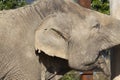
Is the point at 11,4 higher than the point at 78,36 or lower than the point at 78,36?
lower

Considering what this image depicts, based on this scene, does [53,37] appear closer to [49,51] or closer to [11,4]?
[49,51]

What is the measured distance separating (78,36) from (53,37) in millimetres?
237

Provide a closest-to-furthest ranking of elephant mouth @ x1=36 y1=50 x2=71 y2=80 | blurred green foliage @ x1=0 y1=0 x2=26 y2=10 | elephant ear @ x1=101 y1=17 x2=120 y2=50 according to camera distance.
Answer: elephant mouth @ x1=36 y1=50 x2=71 y2=80 → elephant ear @ x1=101 y1=17 x2=120 y2=50 → blurred green foliage @ x1=0 y1=0 x2=26 y2=10

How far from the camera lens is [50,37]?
13.7ft

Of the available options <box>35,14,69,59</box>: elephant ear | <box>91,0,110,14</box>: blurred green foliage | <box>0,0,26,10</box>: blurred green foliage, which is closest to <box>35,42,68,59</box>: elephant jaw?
<box>35,14,69,59</box>: elephant ear

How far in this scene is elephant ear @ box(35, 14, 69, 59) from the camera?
13.6 feet

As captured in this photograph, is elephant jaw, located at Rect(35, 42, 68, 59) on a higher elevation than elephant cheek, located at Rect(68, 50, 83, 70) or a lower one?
higher

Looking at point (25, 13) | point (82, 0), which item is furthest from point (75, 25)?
point (82, 0)

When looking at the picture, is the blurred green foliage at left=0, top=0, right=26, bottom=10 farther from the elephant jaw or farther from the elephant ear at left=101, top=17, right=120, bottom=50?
the elephant jaw

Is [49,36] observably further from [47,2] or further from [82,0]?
[82,0]

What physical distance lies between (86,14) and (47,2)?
33 cm

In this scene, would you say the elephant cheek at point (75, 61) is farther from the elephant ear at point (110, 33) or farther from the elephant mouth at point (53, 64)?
the elephant ear at point (110, 33)

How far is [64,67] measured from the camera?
176 inches

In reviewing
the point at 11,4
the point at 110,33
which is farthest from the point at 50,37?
the point at 11,4
